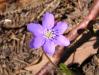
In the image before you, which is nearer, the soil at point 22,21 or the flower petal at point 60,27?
the flower petal at point 60,27

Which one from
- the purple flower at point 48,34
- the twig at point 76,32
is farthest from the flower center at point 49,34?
the twig at point 76,32

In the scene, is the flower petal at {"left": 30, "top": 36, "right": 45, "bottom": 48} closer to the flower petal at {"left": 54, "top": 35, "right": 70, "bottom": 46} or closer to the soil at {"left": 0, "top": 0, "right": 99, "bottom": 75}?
the flower petal at {"left": 54, "top": 35, "right": 70, "bottom": 46}

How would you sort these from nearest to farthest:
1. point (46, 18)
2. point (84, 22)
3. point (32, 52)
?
point (46, 18) < point (84, 22) < point (32, 52)

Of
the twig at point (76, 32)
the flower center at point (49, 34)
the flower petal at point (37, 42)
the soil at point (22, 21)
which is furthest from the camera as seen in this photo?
the soil at point (22, 21)

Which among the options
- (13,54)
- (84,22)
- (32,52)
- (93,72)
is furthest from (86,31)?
(13,54)

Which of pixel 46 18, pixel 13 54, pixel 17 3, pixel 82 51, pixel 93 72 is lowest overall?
pixel 93 72

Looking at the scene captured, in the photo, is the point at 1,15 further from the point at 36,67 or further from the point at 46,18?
the point at 46,18

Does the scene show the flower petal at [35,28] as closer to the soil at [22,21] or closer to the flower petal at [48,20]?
the flower petal at [48,20]
